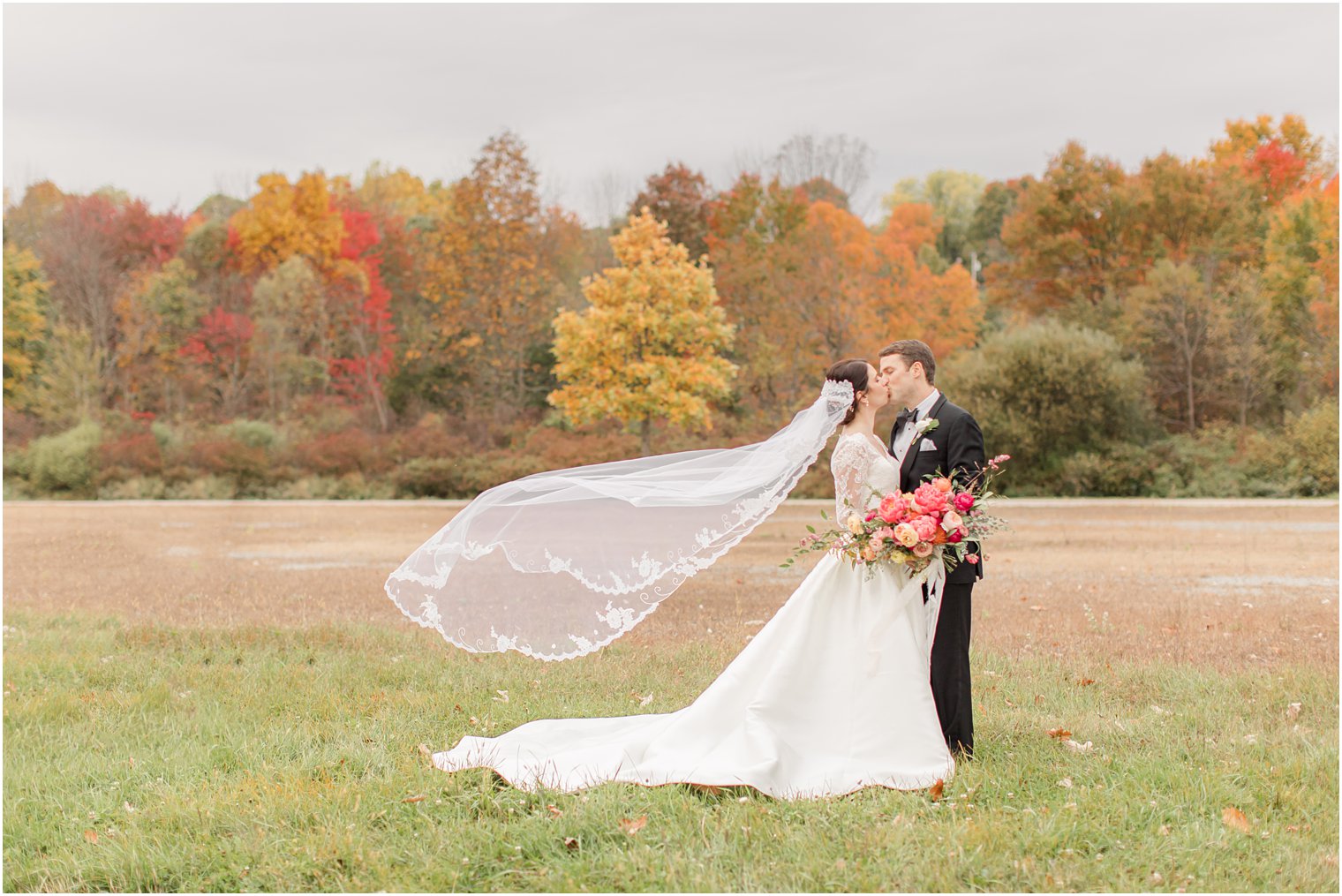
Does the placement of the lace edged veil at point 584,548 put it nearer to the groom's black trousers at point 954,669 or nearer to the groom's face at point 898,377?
the groom's face at point 898,377

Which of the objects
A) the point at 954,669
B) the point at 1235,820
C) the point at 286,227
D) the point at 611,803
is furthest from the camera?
the point at 286,227

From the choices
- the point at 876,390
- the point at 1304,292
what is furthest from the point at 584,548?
the point at 1304,292

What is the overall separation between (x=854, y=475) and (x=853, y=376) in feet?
1.93

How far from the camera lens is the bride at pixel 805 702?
5.66 metres

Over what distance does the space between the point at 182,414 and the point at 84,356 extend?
4.40m

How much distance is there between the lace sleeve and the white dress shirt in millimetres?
265

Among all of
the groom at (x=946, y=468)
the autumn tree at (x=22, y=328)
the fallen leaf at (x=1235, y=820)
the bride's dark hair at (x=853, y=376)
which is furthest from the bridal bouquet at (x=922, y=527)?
the autumn tree at (x=22, y=328)

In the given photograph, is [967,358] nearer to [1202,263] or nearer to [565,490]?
[1202,263]

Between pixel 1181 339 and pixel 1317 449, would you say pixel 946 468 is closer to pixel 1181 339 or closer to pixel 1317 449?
pixel 1317 449

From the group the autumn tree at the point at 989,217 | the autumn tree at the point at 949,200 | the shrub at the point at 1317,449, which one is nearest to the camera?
the shrub at the point at 1317,449

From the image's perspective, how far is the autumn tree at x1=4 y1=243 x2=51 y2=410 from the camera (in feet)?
143

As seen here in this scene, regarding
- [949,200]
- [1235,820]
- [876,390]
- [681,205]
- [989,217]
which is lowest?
[1235,820]

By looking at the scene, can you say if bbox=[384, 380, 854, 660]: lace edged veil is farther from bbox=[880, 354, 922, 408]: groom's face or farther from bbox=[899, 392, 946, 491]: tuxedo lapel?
bbox=[899, 392, 946, 491]: tuxedo lapel

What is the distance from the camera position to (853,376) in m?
6.53
